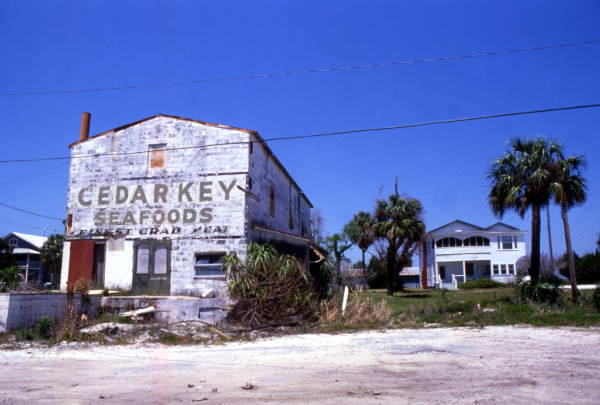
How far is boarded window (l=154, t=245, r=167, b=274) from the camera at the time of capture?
20844 millimetres

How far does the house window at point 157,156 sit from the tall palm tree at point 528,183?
47.9 feet

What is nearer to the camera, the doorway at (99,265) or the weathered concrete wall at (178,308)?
the weathered concrete wall at (178,308)

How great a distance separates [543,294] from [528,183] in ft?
15.3

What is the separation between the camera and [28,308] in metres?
15.5

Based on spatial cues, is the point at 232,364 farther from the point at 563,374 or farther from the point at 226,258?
the point at 226,258

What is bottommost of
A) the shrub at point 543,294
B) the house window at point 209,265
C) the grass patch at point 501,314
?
the grass patch at point 501,314

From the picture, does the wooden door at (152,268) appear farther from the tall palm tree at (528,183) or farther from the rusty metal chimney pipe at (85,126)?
the tall palm tree at (528,183)

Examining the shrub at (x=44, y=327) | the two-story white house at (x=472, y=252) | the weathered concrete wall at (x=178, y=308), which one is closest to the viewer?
the shrub at (x=44, y=327)

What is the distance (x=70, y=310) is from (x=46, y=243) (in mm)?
39068

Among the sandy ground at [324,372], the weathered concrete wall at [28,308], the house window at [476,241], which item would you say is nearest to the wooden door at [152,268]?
the weathered concrete wall at [28,308]

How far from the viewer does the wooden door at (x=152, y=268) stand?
20672mm

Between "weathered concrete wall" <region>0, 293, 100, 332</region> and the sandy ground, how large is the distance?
2521 millimetres

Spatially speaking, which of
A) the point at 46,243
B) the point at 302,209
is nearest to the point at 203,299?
the point at 302,209

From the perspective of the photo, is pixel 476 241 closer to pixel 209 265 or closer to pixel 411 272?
pixel 411 272
